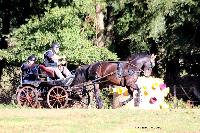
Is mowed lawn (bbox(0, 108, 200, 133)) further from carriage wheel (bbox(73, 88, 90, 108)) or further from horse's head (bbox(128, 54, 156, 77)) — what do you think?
horse's head (bbox(128, 54, 156, 77))

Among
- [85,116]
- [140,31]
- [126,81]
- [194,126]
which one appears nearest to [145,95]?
[126,81]

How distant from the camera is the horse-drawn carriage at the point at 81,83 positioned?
730 inches

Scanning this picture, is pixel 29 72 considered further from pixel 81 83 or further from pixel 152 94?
pixel 152 94

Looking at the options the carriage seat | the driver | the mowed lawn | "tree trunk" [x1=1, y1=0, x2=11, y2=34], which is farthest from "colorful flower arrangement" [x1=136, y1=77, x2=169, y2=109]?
"tree trunk" [x1=1, y1=0, x2=11, y2=34]

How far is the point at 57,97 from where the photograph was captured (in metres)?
18.4

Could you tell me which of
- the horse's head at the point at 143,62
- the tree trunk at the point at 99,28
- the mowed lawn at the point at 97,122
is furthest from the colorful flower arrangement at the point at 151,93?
the mowed lawn at the point at 97,122

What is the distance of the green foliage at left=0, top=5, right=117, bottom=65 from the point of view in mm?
24734

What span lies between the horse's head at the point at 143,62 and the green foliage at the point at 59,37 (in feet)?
19.2

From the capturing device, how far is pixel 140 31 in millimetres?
28016

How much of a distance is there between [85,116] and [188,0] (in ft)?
48.2

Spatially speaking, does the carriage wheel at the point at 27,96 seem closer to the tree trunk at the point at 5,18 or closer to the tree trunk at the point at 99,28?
the tree trunk at the point at 99,28

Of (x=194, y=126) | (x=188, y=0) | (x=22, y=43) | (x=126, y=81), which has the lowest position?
(x=194, y=126)

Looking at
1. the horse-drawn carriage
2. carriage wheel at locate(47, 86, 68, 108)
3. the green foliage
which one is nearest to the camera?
carriage wheel at locate(47, 86, 68, 108)

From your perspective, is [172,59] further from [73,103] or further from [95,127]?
[95,127]
